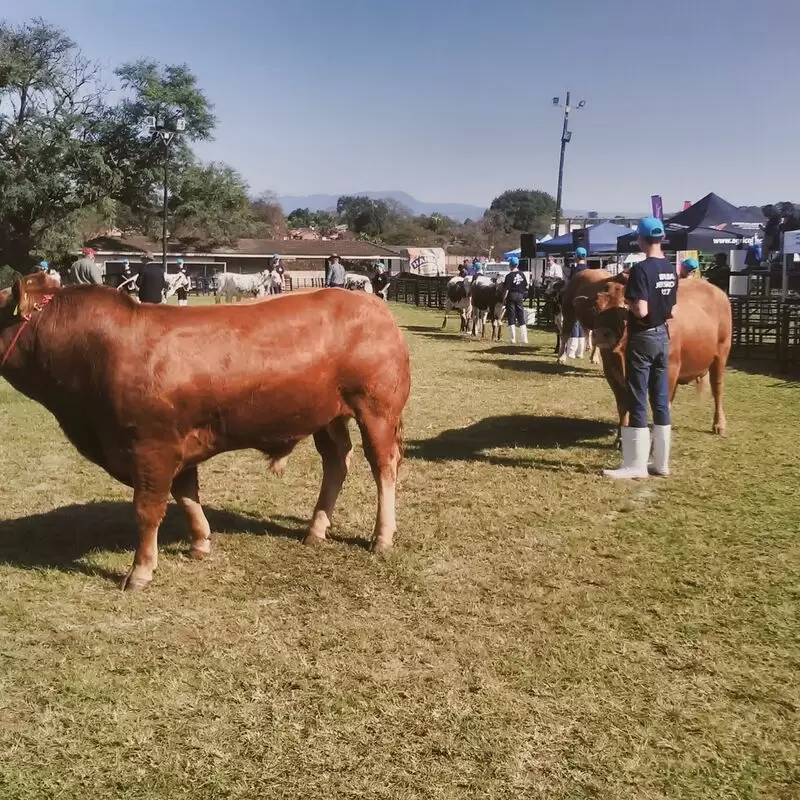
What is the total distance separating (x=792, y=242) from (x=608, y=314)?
966cm

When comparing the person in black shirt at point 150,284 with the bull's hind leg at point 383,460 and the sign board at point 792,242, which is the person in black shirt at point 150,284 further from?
the sign board at point 792,242

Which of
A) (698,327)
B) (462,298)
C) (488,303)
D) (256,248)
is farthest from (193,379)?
(256,248)

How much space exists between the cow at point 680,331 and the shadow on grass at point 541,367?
14.1 ft

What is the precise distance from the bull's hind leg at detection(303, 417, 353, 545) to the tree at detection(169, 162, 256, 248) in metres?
53.8

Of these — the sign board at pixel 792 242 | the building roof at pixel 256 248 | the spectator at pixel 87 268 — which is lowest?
the spectator at pixel 87 268

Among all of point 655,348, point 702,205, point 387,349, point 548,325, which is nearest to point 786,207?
point 702,205

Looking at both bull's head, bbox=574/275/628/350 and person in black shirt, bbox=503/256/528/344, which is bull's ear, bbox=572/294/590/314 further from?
person in black shirt, bbox=503/256/528/344

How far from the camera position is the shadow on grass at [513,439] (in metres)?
7.39

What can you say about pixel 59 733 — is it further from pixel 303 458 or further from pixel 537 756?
pixel 303 458

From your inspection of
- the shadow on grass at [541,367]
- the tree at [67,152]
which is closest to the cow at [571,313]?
the shadow on grass at [541,367]

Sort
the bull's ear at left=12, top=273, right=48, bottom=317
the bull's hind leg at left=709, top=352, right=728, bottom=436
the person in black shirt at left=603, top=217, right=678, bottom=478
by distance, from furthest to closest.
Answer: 1. the bull's hind leg at left=709, top=352, right=728, bottom=436
2. the person in black shirt at left=603, top=217, right=678, bottom=478
3. the bull's ear at left=12, top=273, right=48, bottom=317

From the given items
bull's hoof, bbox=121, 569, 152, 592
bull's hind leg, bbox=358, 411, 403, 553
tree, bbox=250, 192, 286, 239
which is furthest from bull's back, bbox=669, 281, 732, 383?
tree, bbox=250, 192, 286, 239

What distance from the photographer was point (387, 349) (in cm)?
488

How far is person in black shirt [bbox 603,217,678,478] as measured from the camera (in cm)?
614
